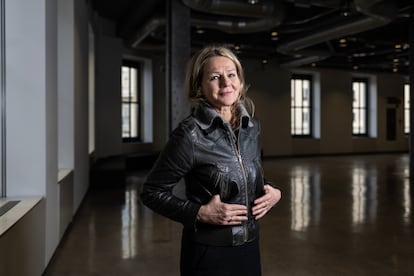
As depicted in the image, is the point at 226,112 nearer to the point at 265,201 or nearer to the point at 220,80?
the point at 220,80

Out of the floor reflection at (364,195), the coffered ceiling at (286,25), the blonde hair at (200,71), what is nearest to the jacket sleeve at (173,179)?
the blonde hair at (200,71)

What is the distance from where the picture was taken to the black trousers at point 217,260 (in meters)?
1.35

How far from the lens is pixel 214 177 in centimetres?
131

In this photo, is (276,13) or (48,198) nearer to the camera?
(48,198)

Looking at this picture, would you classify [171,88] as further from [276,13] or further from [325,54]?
[325,54]

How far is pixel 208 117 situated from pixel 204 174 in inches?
6.5

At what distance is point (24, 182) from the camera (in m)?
3.51

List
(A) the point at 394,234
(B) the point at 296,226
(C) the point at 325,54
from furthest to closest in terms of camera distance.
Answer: (C) the point at 325,54, (B) the point at 296,226, (A) the point at 394,234

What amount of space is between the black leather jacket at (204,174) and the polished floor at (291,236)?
2.48 metres

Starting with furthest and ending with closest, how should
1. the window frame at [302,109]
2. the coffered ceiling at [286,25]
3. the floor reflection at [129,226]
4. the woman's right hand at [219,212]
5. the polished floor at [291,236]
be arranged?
the window frame at [302,109]
the coffered ceiling at [286,25]
the floor reflection at [129,226]
the polished floor at [291,236]
the woman's right hand at [219,212]

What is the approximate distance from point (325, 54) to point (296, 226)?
8626 mm

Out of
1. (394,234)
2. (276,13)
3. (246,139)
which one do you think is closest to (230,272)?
(246,139)

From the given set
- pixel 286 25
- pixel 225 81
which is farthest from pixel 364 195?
pixel 225 81

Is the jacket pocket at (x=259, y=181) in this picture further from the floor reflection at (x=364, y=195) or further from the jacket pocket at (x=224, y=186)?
the floor reflection at (x=364, y=195)
